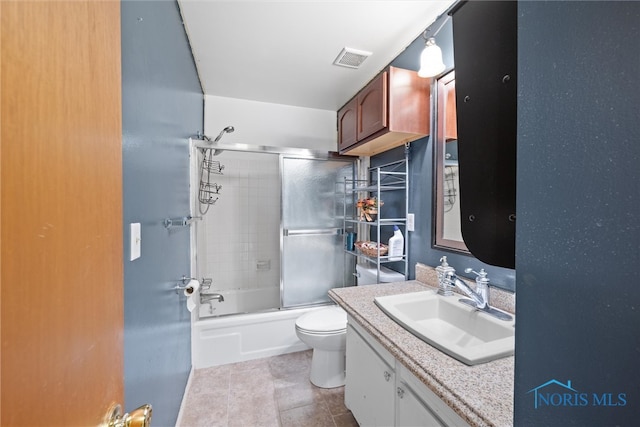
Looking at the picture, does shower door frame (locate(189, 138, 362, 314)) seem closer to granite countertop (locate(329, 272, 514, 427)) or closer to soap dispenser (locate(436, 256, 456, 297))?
soap dispenser (locate(436, 256, 456, 297))


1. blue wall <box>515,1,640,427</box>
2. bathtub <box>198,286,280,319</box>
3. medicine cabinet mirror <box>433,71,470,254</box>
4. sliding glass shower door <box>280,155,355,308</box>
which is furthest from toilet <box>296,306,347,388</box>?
blue wall <box>515,1,640,427</box>

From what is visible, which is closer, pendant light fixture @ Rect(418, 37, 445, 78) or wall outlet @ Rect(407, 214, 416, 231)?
pendant light fixture @ Rect(418, 37, 445, 78)

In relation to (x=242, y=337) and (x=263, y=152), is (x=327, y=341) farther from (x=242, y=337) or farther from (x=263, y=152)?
(x=263, y=152)

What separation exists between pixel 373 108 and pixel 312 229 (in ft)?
4.22

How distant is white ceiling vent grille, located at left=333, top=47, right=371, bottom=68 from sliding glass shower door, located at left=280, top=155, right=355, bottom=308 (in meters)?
0.86

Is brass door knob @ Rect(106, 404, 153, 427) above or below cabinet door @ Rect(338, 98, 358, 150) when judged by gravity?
below

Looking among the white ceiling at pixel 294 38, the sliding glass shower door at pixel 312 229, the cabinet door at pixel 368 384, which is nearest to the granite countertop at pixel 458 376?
the cabinet door at pixel 368 384

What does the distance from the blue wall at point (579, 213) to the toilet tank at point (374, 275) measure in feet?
5.09

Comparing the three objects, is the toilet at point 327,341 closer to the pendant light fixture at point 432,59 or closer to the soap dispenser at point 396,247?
the soap dispenser at point 396,247

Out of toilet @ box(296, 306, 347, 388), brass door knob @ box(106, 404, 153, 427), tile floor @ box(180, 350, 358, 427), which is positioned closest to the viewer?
brass door knob @ box(106, 404, 153, 427)

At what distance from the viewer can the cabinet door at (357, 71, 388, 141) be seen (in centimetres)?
170

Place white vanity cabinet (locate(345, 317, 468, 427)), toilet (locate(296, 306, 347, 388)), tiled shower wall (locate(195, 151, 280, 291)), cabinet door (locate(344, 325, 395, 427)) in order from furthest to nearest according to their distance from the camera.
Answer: tiled shower wall (locate(195, 151, 280, 291)) → toilet (locate(296, 306, 347, 388)) → cabinet door (locate(344, 325, 395, 427)) → white vanity cabinet (locate(345, 317, 468, 427))

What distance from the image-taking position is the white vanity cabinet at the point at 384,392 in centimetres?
84

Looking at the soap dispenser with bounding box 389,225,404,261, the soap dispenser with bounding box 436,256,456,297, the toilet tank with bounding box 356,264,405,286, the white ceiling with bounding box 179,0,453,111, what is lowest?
the toilet tank with bounding box 356,264,405,286
